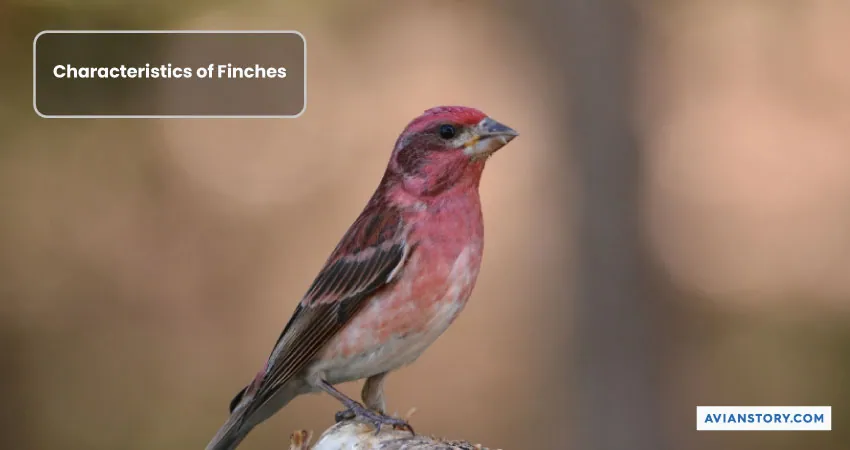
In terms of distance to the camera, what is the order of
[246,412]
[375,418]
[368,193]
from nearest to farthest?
[375,418]
[246,412]
[368,193]

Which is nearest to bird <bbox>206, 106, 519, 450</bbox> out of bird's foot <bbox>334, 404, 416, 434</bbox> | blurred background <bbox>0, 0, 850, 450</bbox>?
bird's foot <bbox>334, 404, 416, 434</bbox>

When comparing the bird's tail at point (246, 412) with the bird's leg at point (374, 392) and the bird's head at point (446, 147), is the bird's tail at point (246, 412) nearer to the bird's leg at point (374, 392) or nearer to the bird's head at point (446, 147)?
the bird's leg at point (374, 392)

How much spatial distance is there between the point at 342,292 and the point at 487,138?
590mm

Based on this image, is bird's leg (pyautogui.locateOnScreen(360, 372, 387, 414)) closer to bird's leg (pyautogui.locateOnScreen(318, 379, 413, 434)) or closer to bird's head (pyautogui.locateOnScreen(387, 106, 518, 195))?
bird's leg (pyautogui.locateOnScreen(318, 379, 413, 434))

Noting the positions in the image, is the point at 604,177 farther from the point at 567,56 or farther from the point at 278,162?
the point at 278,162

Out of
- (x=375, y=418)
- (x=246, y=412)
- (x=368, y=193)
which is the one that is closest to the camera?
(x=375, y=418)

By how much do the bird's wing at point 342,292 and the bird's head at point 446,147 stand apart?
13cm

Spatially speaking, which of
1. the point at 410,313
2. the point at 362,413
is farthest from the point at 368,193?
the point at 362,413

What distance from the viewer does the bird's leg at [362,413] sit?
3168 millimetres

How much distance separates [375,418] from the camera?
3.18m

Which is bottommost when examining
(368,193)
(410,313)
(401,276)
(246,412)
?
(246,412)

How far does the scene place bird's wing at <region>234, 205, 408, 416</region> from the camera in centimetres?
325

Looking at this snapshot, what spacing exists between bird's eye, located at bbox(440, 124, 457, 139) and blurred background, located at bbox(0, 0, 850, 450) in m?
0.48

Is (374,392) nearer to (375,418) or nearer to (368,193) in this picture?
(375,418)
